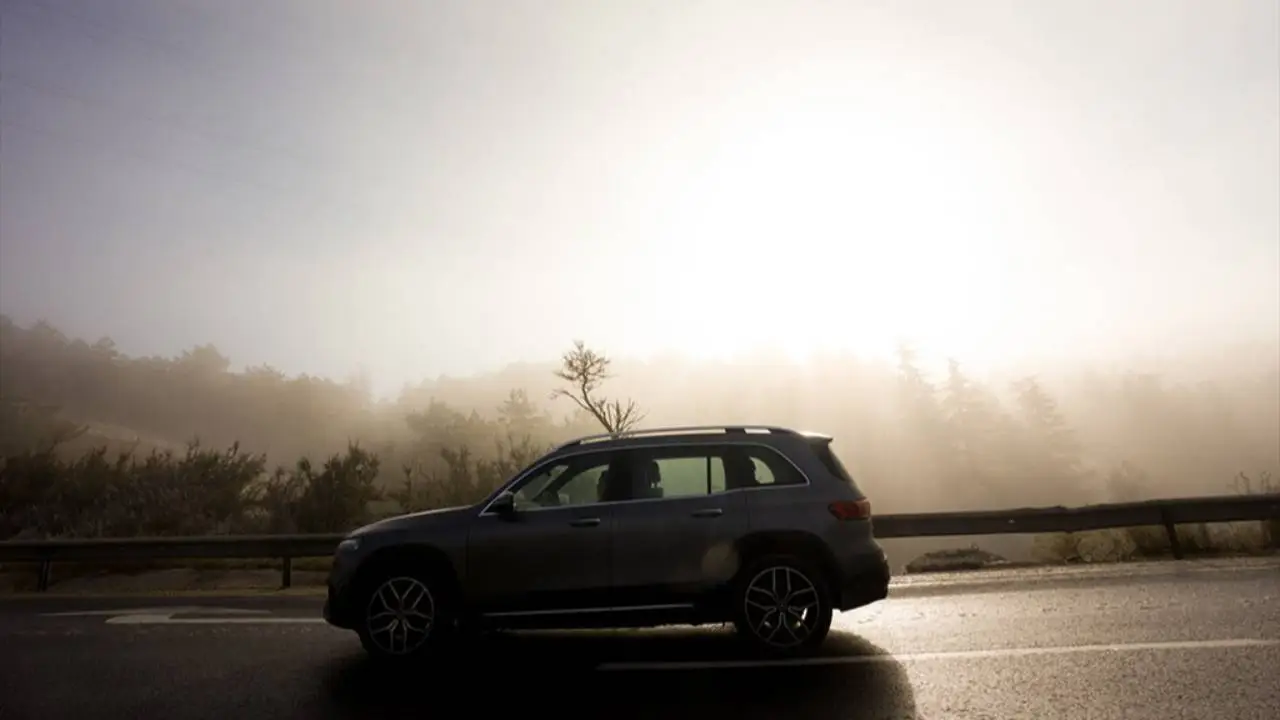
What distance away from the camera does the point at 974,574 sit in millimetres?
10922

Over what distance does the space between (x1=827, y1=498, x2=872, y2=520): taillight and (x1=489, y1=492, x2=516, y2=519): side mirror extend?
8.90 ft

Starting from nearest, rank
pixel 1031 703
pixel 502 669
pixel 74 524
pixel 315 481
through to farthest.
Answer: pixel 1031 703, pixel 502 669, pixel 74 524, pixel 315 481

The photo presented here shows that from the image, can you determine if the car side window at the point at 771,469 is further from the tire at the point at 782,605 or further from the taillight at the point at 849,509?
the tire at the point at 782,605

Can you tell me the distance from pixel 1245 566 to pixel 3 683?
1359 centimetres

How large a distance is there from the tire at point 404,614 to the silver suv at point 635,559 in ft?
0.03

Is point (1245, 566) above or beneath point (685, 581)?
beneath

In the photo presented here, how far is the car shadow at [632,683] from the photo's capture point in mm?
5039

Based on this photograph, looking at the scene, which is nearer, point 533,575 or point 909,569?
point 533,575

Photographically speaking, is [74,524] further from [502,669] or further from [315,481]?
[502,669]

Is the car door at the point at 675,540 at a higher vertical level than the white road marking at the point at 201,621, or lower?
higher

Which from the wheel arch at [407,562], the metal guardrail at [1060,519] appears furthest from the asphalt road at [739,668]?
the metal guardrail at [1060,519]

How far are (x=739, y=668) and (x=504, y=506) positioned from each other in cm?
235

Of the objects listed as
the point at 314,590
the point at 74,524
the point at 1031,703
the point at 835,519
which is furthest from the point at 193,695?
the point at 74,524

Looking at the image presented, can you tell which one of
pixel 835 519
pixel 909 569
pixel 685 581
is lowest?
pixel 909 569
